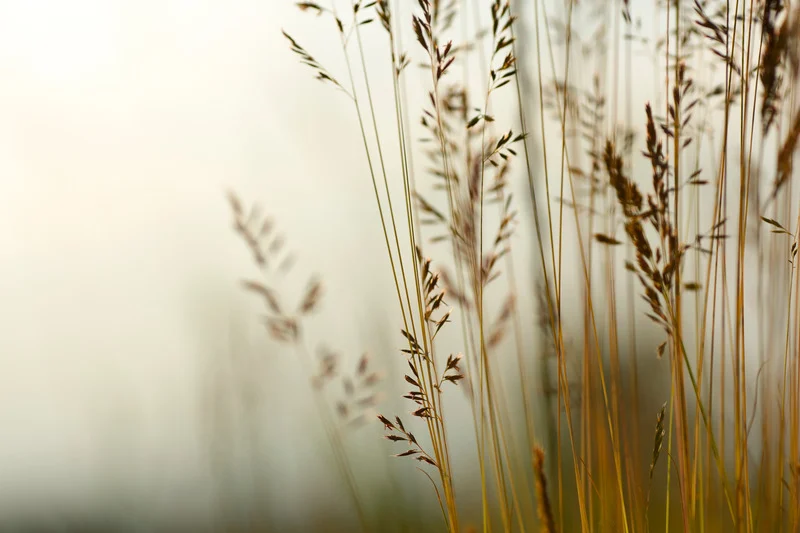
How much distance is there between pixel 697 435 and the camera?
0.62 meters

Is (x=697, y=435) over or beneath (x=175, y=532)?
over

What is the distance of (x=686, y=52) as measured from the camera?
0.73 meters

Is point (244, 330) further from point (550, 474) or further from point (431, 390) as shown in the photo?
point (431, 390)

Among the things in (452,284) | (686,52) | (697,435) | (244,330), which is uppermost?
(686,52)

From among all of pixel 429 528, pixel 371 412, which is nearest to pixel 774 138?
pixel 371 412

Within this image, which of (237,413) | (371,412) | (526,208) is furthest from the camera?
(237,413)

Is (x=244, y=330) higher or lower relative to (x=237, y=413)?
higher

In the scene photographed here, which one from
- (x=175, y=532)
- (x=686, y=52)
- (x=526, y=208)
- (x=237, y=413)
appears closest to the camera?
(x=686, y=52)

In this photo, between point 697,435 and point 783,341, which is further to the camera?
point 783,341

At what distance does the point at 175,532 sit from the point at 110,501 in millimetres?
213

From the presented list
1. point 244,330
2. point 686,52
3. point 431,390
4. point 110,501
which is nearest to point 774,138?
point 686,52

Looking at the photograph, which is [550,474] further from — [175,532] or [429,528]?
[175,532]

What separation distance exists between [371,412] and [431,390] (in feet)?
1.94

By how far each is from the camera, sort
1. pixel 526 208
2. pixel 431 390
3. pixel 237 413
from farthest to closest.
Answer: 1. pixel 237 413
2. pixel 526 208
3. pixel 431 390
